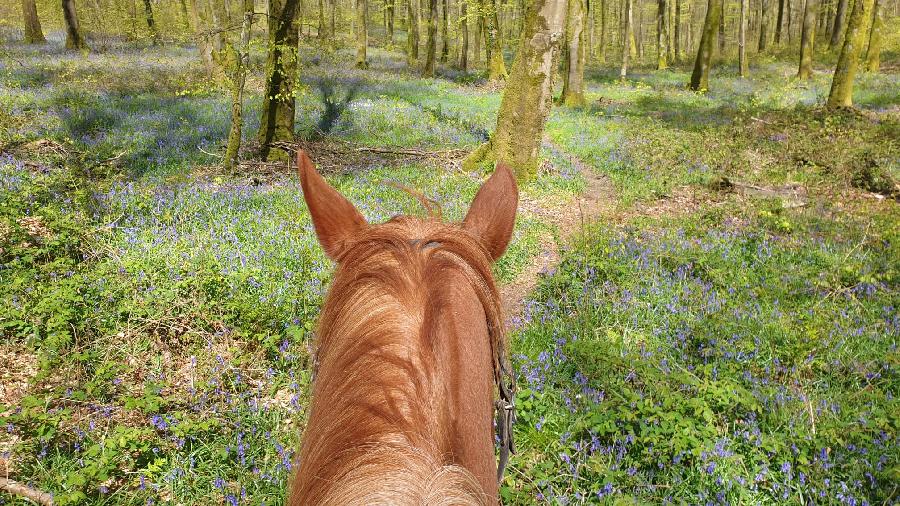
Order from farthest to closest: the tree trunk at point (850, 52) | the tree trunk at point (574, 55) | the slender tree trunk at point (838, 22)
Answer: the slender tree trunk at point (838, 22), the tree trunk at point (574, 55), the tree trunk at point (850, 52)

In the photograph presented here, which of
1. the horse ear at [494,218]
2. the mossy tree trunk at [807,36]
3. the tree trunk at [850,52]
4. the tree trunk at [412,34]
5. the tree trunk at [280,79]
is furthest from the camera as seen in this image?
the tree trunk at [412,34]

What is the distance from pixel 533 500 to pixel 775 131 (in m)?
16.3

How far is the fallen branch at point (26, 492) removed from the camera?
3.14 m

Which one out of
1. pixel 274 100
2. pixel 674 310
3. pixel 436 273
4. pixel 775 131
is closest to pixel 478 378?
pixel 436 273

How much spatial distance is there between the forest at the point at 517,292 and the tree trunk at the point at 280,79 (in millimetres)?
62

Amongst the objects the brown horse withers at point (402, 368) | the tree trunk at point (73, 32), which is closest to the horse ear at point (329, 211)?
the brown horse withers at point (402, 368)

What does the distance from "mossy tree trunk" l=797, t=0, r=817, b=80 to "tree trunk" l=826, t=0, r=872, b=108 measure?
1005cm

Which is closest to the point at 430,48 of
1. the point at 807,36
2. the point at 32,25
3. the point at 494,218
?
the point at 807,36

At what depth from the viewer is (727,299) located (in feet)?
20.2

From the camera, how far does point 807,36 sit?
2461 cm

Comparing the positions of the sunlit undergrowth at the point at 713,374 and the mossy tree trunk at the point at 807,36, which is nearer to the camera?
the sunlit undergrowth at the point at 713,374

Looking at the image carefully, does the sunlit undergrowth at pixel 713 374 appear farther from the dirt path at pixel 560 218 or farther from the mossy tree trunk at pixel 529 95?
the mossy tree trunk at pixel 529 95

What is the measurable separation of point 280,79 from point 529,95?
5.30 m

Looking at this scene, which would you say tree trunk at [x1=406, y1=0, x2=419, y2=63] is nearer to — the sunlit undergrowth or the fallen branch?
the sunlit undergrowth
